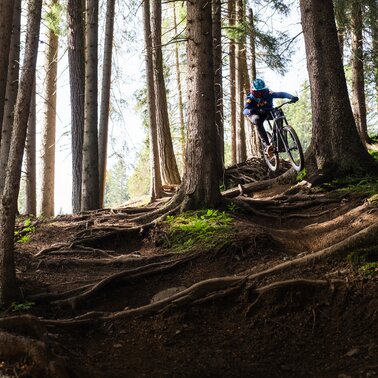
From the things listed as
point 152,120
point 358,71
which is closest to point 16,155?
point 152,120

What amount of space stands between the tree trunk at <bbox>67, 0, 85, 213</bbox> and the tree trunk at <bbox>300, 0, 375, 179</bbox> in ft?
22.2

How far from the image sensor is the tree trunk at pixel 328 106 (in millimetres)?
7980

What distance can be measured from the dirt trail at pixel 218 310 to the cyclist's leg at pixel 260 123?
9.51 ft

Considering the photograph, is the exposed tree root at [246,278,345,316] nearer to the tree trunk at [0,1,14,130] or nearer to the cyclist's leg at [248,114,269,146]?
the cyclist's leg at [248,114,269,146]

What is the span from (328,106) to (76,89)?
7450 mm

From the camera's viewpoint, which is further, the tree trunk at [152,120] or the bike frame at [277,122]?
the tree trunk at [152,120]

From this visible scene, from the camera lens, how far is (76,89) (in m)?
12.7

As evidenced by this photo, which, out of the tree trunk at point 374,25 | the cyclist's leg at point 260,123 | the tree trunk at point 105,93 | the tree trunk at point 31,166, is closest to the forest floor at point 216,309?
the cyclist's leg at point 260,123

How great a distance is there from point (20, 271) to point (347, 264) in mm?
4476

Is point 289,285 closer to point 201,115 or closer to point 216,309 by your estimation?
point 216,309

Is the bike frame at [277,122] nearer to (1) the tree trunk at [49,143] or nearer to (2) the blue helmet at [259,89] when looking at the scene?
(2) the blue helmet at [259,89]

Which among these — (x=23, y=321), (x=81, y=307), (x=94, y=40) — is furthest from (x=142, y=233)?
(x=94, y=40)

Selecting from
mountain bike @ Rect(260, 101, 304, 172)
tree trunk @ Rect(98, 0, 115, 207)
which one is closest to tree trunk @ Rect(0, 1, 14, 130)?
tree trunk @ Rect(98, 0, 115, 207)

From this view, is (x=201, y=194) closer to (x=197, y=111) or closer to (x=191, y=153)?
(x=191, y=153)
